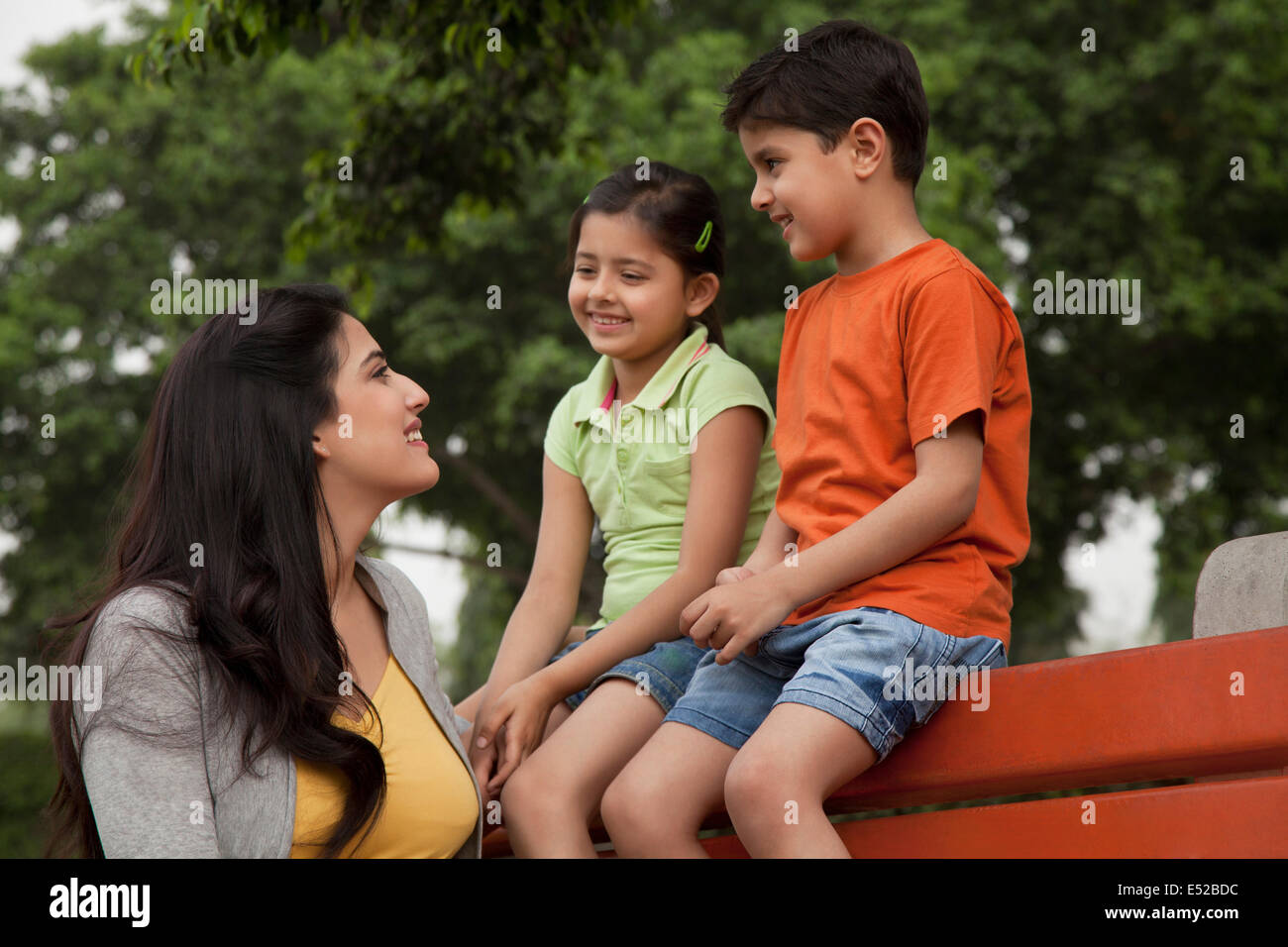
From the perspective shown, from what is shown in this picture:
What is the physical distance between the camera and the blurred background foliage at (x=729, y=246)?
35.8 ft

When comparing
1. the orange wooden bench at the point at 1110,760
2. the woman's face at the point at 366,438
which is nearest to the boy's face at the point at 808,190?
the woman's face at the point at 366,438

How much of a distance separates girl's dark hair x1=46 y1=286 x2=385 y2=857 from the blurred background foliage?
7.24 m

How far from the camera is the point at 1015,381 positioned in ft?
8.89

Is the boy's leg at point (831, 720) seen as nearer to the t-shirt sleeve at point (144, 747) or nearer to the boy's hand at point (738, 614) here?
the boy's hand at point (738, 614)

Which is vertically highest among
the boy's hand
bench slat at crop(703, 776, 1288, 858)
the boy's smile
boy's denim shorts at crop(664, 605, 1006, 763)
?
the boy's smile

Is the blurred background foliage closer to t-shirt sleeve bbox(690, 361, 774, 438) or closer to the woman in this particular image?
t-shirt sleeve bbox(690, 361, 774, 438)

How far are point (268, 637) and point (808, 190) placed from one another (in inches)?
51.4

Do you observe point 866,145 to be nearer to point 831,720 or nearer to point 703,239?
point 703,239

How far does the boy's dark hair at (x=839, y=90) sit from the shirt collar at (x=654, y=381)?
62cm

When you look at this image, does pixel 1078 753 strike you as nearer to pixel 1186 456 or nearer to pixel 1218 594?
pixel 1218 594

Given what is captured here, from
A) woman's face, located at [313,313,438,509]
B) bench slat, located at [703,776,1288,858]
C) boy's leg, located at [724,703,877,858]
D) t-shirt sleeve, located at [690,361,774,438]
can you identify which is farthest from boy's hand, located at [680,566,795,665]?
t-shirt sleeve, located at [690,361,774,438]

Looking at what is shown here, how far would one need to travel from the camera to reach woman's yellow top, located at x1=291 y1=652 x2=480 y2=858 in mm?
2357

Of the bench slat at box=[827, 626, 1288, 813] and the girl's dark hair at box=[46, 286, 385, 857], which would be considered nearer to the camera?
the bench slat at box=[827, 626, 1288, 813]
